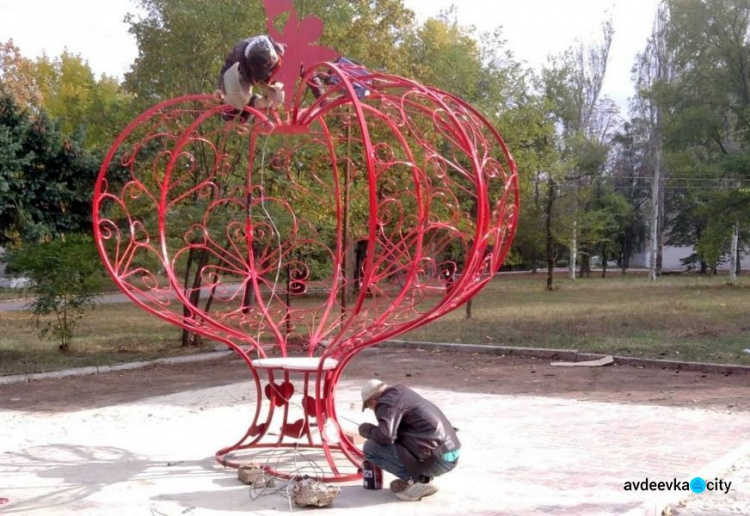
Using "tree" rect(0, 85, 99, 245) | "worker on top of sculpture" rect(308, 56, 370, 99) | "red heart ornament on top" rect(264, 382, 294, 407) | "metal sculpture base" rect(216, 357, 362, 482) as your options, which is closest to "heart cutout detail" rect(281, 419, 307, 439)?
"metal sculpture base" rect(216, 357, 362, 482)

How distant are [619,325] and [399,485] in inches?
452

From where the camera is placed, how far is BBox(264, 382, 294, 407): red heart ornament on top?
5977 millimetres

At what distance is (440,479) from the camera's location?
5.55 meters

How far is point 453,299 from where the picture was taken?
220 inches

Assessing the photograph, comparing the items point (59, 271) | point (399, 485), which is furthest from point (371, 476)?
point (59, 271)

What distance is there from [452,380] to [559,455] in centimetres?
421

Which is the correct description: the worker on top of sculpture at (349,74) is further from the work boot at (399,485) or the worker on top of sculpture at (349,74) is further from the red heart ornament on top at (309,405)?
the work boot at (399,485)

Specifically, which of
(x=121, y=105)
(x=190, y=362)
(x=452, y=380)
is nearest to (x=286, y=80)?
(x=452, y=380)

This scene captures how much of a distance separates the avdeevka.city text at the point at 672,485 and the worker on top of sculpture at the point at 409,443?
1.19 m

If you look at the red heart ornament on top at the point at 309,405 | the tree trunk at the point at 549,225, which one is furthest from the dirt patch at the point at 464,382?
the tree trunk at the point at 549,225

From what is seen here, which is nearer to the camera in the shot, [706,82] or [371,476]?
[371,476]

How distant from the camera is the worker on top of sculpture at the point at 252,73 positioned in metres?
5.43

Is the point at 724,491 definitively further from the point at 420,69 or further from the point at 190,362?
the point at 420,69

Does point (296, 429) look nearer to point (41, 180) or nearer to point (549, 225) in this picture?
point (41, 180)
